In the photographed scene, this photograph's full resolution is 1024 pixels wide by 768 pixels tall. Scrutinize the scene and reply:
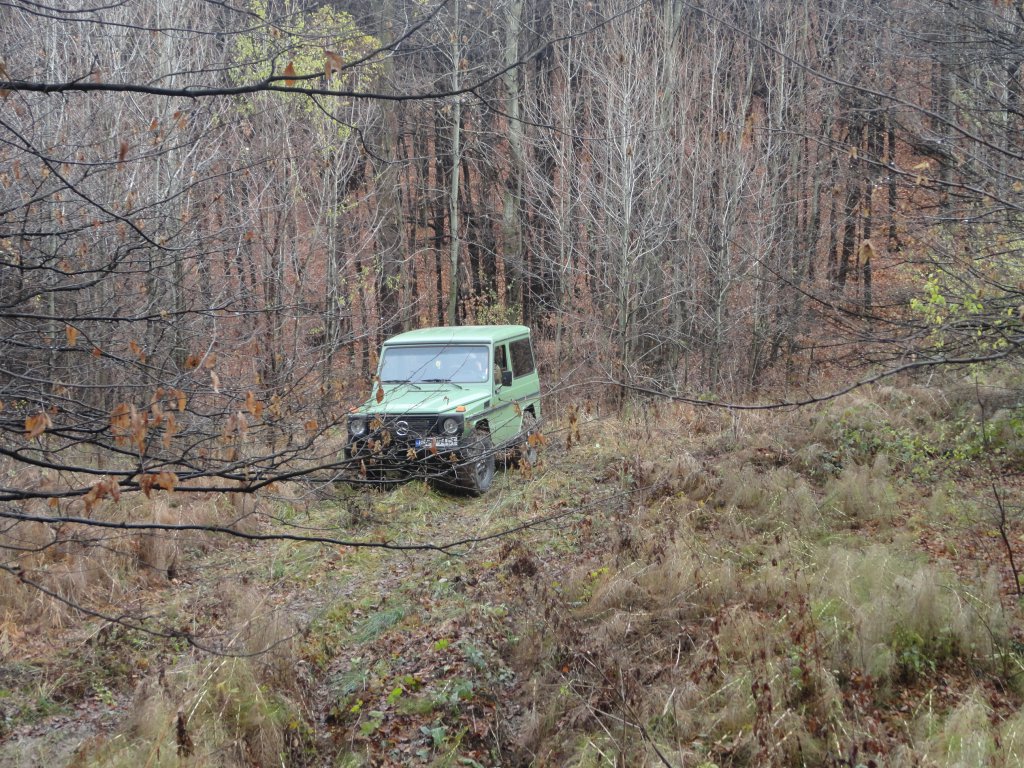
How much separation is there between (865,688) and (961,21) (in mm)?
4738

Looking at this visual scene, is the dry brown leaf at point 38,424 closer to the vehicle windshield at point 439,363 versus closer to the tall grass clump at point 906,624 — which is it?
the tall grass clump at point 906,624

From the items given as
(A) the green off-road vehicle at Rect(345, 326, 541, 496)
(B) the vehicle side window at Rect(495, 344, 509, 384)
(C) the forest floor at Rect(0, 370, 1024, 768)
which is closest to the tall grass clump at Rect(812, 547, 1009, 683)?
(C) the forest floor at Rect(0, 370, 1024, 768)

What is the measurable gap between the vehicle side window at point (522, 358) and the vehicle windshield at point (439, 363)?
836 millimetres

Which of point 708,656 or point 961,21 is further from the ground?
point 961,21

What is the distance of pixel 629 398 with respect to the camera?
52.6ft

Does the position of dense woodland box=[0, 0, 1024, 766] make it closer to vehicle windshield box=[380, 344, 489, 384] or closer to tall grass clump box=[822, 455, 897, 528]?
tall grass clump box=[822, 455, 897, 528]

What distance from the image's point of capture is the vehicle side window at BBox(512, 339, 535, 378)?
1225cm

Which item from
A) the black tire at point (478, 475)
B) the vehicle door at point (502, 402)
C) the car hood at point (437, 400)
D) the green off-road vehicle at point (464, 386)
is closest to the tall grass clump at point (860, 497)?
the green off-road vehicle at point (464, 386)

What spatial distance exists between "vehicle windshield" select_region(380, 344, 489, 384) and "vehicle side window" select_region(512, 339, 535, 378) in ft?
2.74

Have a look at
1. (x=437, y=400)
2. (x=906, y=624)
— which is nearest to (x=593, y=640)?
(x=906, y=624)

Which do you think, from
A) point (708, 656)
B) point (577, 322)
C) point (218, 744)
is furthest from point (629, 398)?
point (218, 744)

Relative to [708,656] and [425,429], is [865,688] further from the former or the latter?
[425,429]

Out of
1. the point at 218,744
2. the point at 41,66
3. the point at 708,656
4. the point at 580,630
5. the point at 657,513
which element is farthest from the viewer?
the point at 41,66

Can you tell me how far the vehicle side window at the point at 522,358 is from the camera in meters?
12.2
